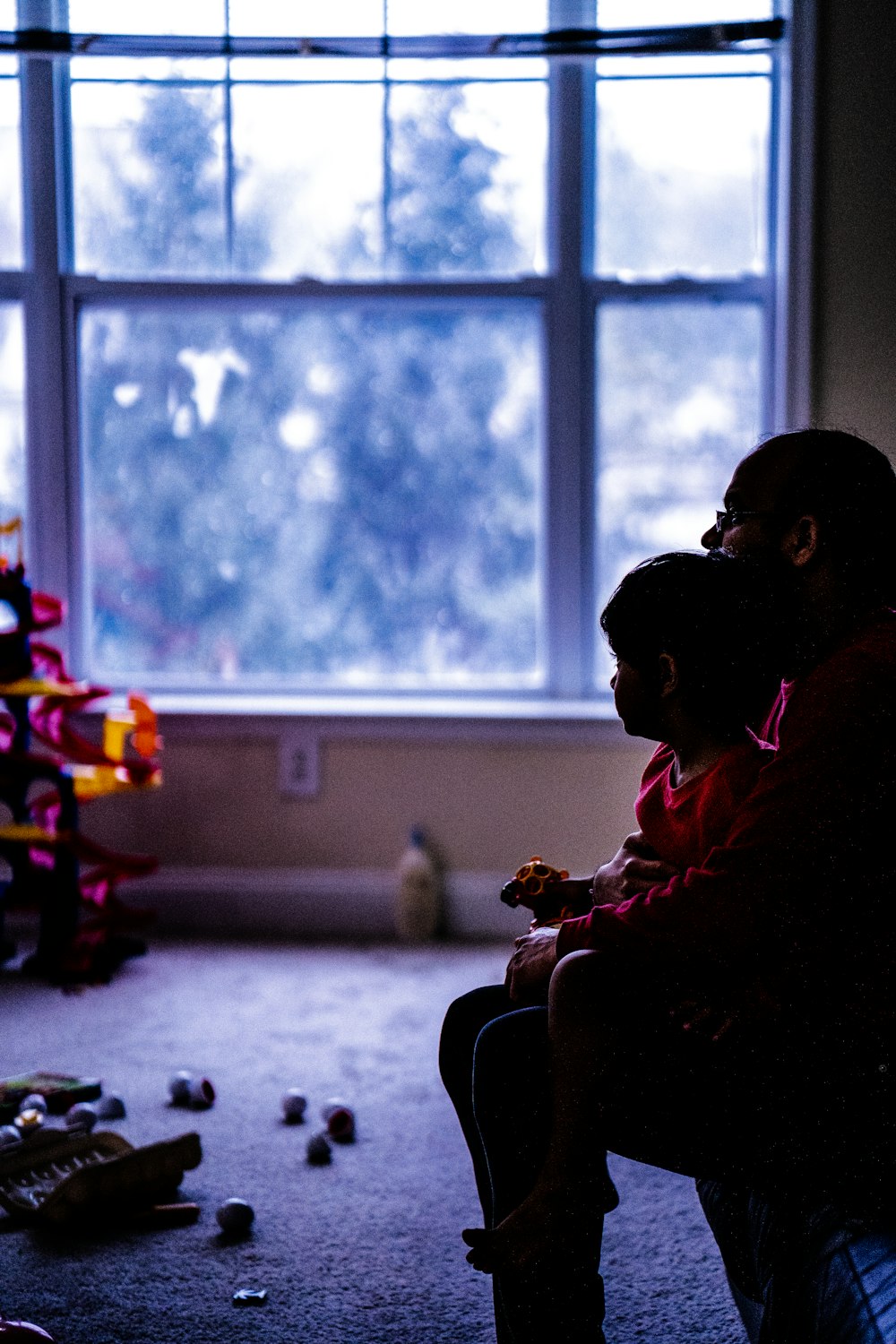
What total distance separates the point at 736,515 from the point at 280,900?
7.95 feet

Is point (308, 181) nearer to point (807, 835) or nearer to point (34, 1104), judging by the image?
point (34, 1104)

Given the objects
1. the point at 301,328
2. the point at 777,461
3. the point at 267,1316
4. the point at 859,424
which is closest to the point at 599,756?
the point at 859,424

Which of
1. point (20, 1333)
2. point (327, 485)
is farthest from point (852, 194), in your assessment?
point (20, 1333)

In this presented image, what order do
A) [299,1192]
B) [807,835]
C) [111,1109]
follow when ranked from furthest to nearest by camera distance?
[111,1109]
[299,1192]
[807,835]

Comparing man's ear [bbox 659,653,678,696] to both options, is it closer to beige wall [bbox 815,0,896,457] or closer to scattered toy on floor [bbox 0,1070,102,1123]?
scattered toy on floor [bbox 0,1070,102,1123]

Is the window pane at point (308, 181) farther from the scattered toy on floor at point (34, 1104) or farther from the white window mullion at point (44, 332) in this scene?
the scattered toy on floor at point (34, 1104)

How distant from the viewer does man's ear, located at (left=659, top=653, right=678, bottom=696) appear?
1.22m

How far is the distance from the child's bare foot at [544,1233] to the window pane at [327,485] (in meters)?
2.43

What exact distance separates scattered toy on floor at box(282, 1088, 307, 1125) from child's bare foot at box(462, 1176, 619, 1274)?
1123 mm

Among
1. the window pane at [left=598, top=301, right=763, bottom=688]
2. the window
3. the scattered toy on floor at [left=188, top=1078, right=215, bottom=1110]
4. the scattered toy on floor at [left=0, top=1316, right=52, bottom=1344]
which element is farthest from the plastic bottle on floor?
the scattered toy on floor at [left=0, top=1316, right=52, bottom=1344]

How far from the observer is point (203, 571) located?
353 cm

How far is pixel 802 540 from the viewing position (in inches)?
45.8

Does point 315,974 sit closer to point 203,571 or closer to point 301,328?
point 203,571

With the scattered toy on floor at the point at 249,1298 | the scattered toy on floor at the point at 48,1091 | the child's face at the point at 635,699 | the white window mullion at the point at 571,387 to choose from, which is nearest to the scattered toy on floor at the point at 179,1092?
the scattered toy on floor at the point at 48,1091
